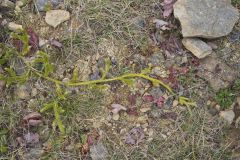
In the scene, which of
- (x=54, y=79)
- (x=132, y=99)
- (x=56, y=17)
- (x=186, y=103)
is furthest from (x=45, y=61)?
(x=186, y=103)

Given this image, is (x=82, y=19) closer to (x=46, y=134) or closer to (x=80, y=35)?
(x=80, y=35)

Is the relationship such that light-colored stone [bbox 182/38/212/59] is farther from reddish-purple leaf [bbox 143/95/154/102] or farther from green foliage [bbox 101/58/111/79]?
green foliage [bbox 101/58/111/79]

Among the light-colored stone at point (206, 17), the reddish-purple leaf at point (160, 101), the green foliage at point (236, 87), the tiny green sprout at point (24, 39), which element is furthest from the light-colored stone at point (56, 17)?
the green foliage at point (236, 87)

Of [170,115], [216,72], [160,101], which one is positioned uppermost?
[216,72]

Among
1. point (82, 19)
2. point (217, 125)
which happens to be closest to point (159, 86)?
point (217, 125)

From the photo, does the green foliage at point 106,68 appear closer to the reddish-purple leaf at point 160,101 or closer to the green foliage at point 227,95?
the reddish-purple leaf at point 160,101

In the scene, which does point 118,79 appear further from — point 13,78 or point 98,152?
point 13,78
